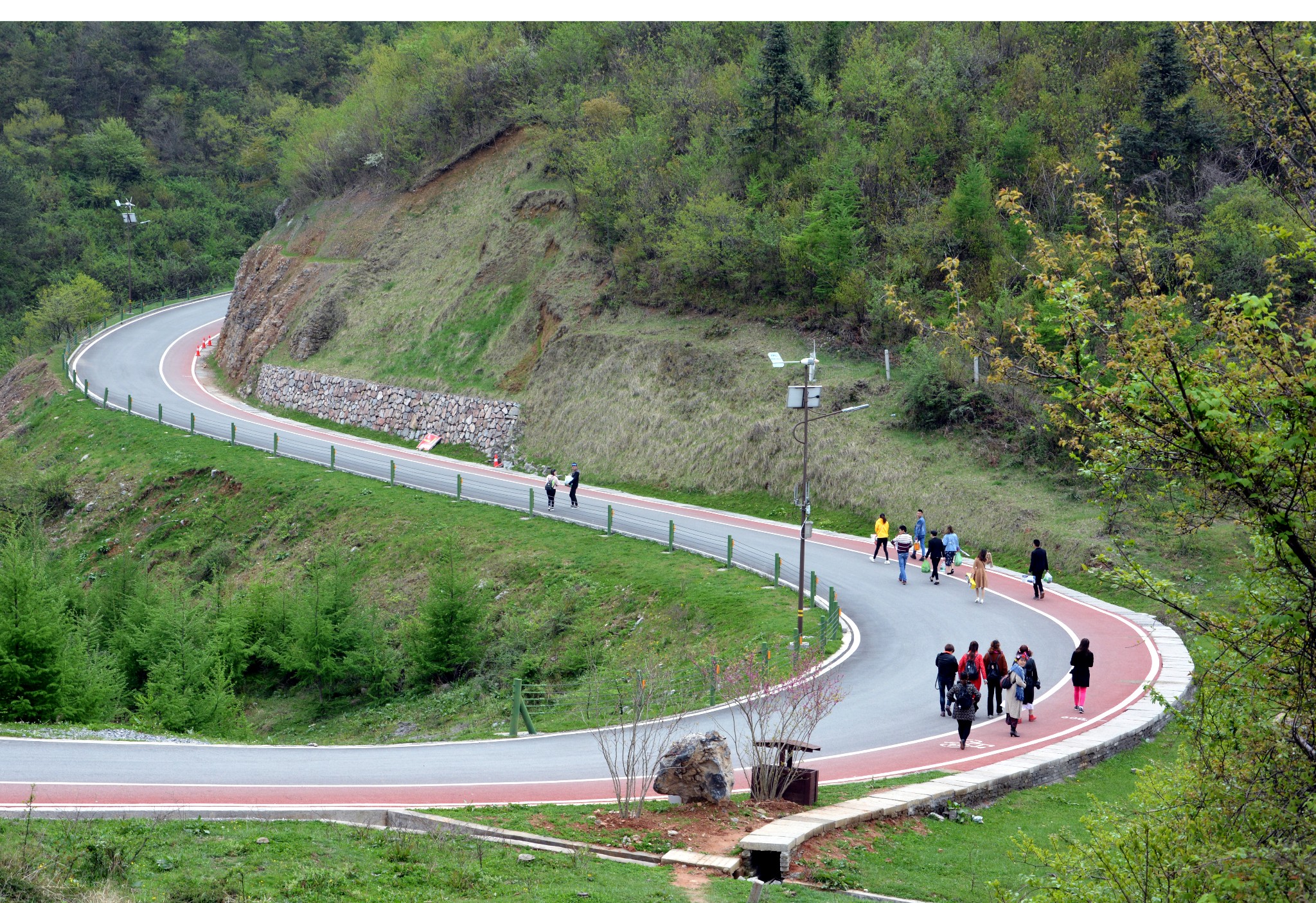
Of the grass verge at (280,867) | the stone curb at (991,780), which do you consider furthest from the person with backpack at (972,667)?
the grass verge at (280,867)

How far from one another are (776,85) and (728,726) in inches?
1327

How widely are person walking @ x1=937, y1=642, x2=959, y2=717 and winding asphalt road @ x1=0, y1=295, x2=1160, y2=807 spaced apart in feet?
1.49

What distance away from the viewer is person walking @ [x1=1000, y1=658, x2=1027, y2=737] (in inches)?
717

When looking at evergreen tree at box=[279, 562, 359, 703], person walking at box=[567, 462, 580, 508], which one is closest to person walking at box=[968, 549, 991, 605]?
person walking at box=[567, 462, 580, 508]

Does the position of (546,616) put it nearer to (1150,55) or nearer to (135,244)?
(1150,55)

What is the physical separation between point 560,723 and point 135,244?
81.4 metres

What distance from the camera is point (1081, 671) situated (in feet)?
62.8

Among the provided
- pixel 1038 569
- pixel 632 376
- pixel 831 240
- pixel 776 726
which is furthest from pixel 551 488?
pixel 776 726

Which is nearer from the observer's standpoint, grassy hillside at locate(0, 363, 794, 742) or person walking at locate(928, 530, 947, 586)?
grassy hillside at locate(0, 363, 794, 742)

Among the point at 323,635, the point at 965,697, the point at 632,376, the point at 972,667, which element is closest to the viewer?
the point at 965,697

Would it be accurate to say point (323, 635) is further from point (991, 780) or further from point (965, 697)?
point (991, 780)

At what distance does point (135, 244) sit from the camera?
87750 mm

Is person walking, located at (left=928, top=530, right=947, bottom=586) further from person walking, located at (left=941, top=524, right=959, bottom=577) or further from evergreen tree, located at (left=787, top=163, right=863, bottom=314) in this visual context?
evergreen tree, located at (left=787, top=163, right=863, bottom=314)

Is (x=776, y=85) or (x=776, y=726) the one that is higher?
(x=776, y=85)
